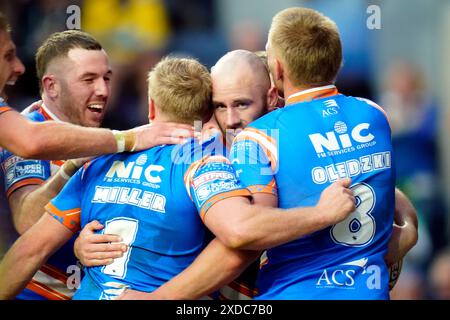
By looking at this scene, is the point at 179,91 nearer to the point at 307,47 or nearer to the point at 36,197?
the point at 307,47

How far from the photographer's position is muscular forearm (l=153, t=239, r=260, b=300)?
177 inches

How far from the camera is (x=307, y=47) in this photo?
187 inches

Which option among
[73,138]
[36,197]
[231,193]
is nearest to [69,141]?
[73,138]

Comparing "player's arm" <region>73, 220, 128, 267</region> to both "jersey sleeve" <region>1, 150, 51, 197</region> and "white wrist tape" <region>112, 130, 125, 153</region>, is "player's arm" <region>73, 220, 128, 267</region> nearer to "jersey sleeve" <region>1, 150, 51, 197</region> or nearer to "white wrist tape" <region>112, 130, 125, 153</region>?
"white wrist tape" <region>112, 130, 125, 153</region>

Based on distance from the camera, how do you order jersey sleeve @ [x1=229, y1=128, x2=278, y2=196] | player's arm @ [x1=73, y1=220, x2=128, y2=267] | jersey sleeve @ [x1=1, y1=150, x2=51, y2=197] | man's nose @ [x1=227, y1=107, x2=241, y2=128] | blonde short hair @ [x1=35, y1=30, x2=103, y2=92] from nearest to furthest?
jersey sleeve @ [x1=229, y1=128, x2=278, y2=196], player's arm @ [x1=73, y1=220, x2=128, y2=267], man's nose @ [x1=227, y1=107, x2=241, y2=128], jersey sleeve @ [x1=1, y1=150, x2=51, y2=197], blonde short hair @ [x1=35, y1=30, x2=103, y2=92]

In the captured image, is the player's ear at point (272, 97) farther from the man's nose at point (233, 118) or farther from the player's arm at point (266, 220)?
the player's arm at point (266, 220)

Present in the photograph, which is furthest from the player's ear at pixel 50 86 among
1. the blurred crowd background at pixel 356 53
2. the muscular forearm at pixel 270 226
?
the blurred crowd background at pixel 356 53

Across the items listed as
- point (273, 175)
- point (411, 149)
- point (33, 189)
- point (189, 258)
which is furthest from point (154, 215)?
point (411, 149)

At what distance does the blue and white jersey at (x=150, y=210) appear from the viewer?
462 cm

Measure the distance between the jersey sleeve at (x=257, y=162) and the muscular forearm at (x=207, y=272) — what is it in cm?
36

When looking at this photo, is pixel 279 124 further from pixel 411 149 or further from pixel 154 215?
pixel 411 149

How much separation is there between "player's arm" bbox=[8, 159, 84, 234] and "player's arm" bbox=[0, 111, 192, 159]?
21 cm

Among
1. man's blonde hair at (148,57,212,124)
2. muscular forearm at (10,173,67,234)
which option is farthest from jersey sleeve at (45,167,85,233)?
man's blonde hair at (148,57,212,124)

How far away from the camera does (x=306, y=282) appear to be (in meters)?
4.59
